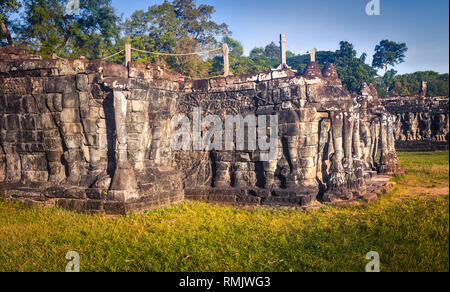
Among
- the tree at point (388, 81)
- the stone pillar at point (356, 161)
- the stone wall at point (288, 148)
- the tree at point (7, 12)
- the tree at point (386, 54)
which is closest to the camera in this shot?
the stone wall at point (288, 148)

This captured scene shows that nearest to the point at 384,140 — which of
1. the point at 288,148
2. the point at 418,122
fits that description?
the point at 288,148

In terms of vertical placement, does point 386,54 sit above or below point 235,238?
above

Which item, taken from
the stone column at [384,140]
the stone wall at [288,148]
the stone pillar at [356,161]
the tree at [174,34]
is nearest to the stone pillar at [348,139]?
the stone wall at [288,148]

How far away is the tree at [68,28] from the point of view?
17062mm

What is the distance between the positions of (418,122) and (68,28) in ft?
71.6

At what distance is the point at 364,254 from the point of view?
4.29 metres

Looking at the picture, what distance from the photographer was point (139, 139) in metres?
7.38

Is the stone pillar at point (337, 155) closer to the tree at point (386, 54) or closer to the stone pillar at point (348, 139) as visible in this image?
the stone pillar at point (348, 139)

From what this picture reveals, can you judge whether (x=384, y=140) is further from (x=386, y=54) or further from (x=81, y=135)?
(x=386, y=54)

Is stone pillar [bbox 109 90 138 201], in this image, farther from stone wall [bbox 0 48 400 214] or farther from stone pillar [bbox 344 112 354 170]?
stone pillar [bbox 344 112 354 170]

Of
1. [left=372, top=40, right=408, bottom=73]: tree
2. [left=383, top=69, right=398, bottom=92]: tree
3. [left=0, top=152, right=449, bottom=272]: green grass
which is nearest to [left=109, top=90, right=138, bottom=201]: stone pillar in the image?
[left=0, top=152, right=449, bottom=272]: green grass

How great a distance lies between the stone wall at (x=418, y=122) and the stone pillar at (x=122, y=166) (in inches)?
691

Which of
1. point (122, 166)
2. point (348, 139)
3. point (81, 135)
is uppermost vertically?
point (81, 135)
